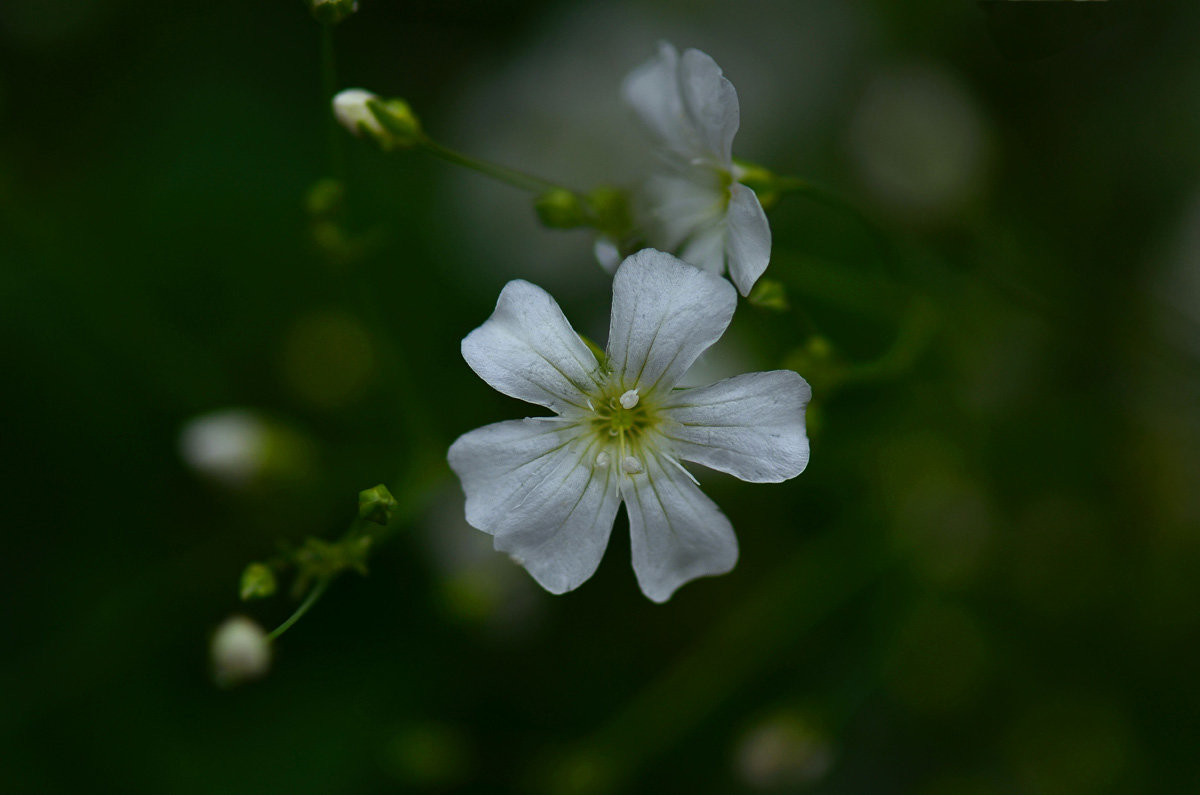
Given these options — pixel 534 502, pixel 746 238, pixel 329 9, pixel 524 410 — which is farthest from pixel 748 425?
pixel 524 410

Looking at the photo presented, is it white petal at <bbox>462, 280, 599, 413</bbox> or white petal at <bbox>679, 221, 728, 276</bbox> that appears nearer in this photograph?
white petal at <bbox>462, 280, 599, 413</bbox>

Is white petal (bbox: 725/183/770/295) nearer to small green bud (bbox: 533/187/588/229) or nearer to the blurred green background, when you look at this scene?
small green bud (bbox: 533/187/588/229)

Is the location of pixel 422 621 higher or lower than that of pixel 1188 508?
lower

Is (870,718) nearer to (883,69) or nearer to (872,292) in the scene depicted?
(872,292)

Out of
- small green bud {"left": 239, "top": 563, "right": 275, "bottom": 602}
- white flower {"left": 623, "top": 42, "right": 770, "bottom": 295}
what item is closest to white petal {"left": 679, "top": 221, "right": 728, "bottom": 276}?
white flower {"left": 623, "top": 42, "right": 770, "bottom": 295}

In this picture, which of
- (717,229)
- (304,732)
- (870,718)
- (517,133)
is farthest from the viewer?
(517,133)

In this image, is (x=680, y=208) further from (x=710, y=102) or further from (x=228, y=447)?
(x=228, y=447)

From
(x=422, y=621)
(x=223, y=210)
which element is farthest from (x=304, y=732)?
(x=223, y=210)
